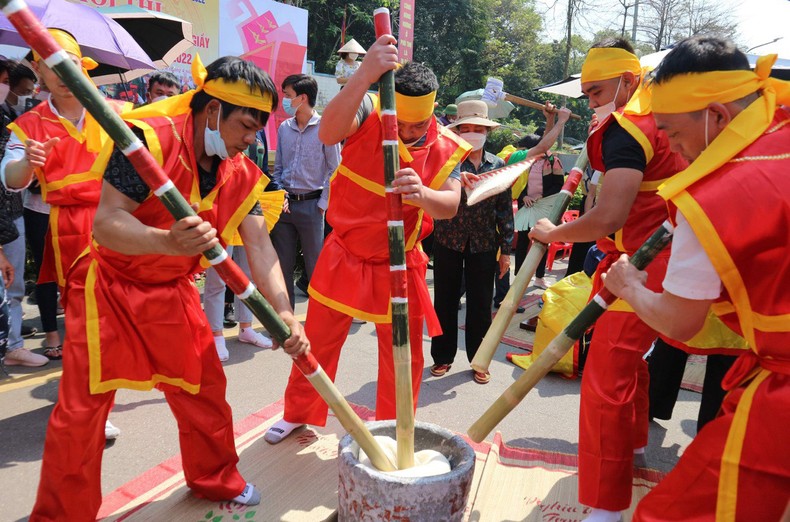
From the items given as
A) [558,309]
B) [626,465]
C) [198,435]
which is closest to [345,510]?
[198,435]

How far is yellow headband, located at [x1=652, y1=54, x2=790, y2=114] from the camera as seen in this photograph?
151cm

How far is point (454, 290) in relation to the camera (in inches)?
169

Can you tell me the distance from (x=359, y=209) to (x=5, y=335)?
1.57 metres

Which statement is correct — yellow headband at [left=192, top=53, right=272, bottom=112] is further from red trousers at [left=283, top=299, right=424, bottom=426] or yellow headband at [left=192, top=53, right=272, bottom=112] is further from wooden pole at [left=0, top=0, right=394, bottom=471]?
red trousers at [left=283, top=299, right=424, bottom=426]

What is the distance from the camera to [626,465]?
2.35m

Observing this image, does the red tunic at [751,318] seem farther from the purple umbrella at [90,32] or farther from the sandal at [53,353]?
the purple umbrella at [90,32]

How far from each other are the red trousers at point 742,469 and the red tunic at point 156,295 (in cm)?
163

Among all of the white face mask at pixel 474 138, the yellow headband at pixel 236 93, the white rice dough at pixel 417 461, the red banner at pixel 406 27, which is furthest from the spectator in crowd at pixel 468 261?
the red banner at pixel 406 27

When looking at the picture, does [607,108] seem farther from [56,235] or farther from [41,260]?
[41,260]

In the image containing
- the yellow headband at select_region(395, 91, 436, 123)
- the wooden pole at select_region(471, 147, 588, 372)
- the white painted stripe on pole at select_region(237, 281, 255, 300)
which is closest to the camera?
the white painted stripe on pole at select_region(237, 281, 255, 300)

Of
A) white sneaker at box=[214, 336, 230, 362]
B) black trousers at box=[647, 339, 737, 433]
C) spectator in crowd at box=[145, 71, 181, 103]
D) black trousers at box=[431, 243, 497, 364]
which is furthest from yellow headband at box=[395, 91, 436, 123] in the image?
spectator in crowd at box=[145, 71, 181, 103]

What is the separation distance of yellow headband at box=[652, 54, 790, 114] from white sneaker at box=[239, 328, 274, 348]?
3.62 m

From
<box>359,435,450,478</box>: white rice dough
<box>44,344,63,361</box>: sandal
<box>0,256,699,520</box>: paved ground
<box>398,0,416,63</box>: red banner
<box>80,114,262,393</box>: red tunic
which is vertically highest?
<box>398,0,416,63</box>: red banner

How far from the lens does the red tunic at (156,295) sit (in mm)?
2043
